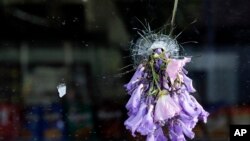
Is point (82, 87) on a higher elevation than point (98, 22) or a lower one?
lower

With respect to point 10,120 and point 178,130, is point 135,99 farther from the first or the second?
point 10,120

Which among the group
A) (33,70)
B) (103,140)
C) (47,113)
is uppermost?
(33,70)

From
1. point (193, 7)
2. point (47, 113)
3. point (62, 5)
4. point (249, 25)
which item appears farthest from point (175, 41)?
point (47, 113)

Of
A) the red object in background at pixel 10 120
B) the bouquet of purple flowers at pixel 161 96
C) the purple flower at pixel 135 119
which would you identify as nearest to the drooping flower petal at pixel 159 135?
the bouquet of purple flowers at pixel 161 96

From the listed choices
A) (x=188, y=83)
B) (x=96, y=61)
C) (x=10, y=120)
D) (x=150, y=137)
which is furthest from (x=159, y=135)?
(x=10, y=120)

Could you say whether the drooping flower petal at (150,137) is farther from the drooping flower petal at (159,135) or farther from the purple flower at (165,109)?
the purple flower at (165,109)

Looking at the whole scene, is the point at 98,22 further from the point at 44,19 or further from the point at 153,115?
the point at 153,115
